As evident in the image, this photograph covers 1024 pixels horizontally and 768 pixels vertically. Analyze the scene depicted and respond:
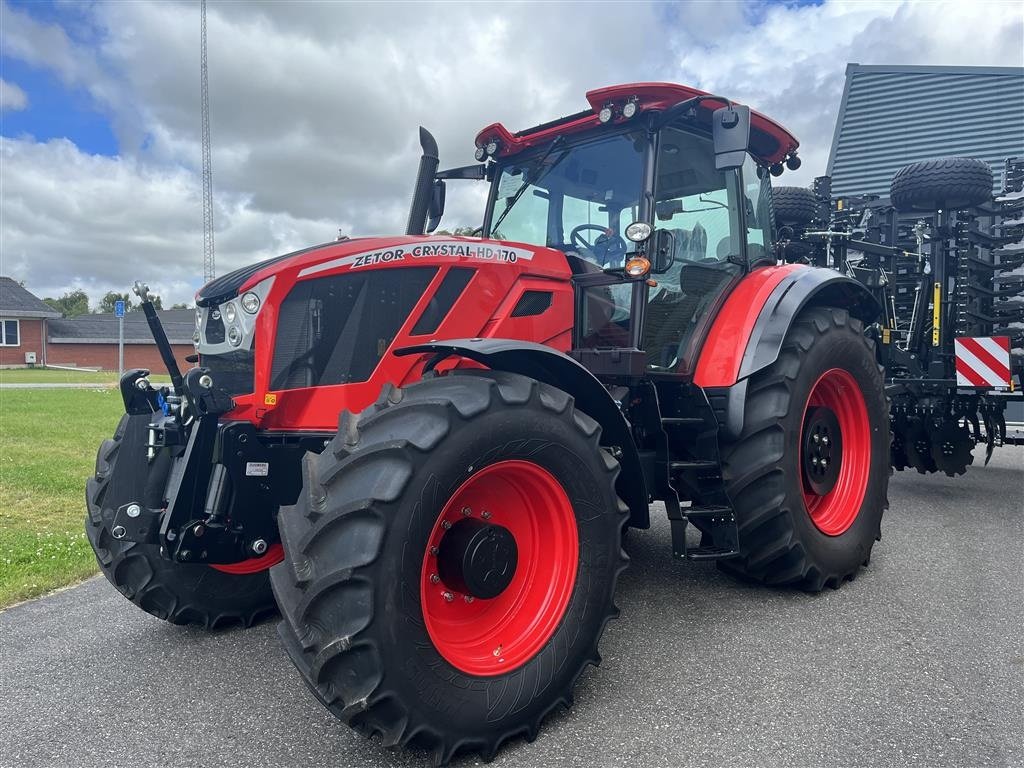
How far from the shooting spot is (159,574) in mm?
3443

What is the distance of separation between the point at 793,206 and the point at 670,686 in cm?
555

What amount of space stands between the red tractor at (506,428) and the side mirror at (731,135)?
1 centimetres

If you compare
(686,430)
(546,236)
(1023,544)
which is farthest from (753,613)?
(1023,544)

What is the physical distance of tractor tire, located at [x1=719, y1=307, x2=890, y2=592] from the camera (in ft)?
12.7

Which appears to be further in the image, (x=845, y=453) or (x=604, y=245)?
(x=845, y=453)

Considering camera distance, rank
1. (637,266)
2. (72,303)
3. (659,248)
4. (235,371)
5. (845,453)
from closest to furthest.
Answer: (235,371) < (637,266) < (659,248) < (845,453) < (72,303)

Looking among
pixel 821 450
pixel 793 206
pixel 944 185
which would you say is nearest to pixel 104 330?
pixel 793 206

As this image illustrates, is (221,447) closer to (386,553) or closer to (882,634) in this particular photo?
(386,553)

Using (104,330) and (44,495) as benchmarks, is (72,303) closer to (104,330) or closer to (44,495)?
(104,330)

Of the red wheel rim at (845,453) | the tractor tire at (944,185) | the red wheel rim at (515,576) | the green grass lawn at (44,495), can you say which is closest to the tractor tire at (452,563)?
the red wheel rim at (515,576)

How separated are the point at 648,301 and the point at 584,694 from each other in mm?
1964

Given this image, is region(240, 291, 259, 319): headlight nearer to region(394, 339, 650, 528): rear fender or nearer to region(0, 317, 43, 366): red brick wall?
region(394, 339, 650, 528): rear fender

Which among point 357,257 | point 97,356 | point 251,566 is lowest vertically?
point 251,566

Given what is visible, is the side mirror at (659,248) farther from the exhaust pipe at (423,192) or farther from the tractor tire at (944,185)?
the tractor tire at (944,185)
